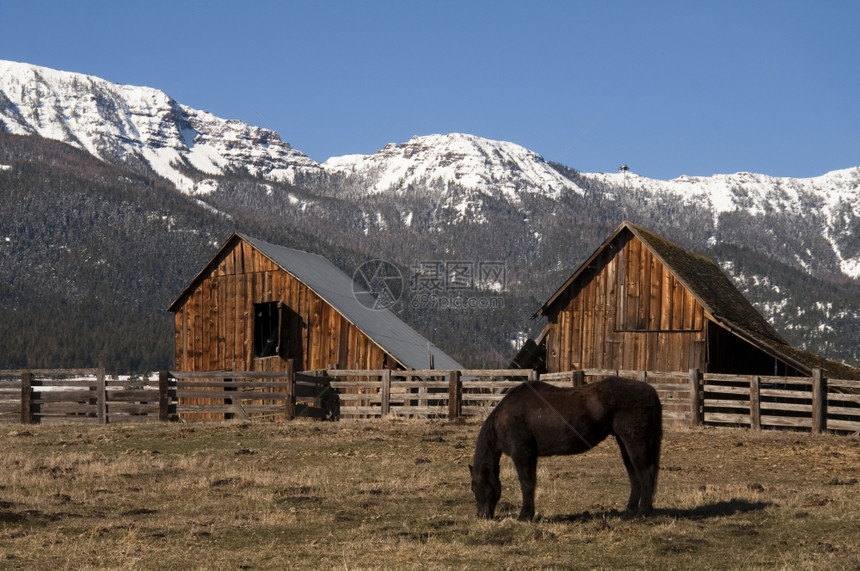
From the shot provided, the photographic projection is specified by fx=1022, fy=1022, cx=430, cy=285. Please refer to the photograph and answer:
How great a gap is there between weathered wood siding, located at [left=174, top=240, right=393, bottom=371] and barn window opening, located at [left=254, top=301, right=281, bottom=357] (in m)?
0.53

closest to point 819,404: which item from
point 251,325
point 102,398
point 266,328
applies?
point 102,398

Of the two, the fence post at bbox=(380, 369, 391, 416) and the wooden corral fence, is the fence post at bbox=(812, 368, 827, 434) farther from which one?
the wooden corral fence

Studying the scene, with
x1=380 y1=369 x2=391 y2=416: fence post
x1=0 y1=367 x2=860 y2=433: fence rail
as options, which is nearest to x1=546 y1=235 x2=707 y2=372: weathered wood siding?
x1=0 y1=367 x2=860 y2=433: fence rail

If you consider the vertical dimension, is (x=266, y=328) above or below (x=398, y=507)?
above

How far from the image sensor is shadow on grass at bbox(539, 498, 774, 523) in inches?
546

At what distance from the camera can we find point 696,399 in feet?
92.8

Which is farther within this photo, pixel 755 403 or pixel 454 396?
pixel 454 396

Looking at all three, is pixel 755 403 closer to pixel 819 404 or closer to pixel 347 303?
pixel 819 404

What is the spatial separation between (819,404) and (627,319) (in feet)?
29.5

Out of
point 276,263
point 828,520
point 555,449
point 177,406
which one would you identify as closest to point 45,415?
point 177,406

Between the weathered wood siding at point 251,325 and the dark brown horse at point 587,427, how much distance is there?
2328 centimetres

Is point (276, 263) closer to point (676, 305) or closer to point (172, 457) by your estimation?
point (676, 305)

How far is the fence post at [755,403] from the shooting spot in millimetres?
27312

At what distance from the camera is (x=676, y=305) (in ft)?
110
